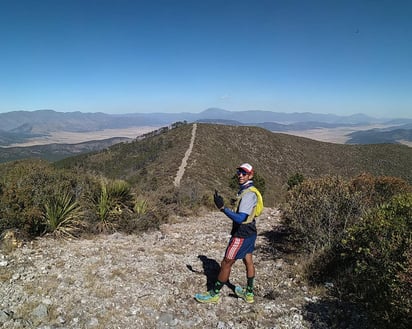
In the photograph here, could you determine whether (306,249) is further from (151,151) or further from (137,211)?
(151,151)

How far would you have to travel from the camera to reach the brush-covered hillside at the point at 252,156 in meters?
45.8

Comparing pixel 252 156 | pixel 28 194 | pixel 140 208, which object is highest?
pixel 28 194

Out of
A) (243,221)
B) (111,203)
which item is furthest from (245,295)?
(111,203)

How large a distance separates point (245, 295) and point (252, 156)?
170 ft

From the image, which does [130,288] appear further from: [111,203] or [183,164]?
[183,164]

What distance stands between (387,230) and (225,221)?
22.5 ft

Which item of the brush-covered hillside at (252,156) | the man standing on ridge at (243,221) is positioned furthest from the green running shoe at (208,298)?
the brush-covered hillside at (252,156)

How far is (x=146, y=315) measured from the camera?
13.8 feet

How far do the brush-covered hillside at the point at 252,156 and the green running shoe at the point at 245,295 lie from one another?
34219mm

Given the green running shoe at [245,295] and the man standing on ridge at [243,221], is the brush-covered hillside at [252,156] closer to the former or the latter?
the green running shoe at [245,295]

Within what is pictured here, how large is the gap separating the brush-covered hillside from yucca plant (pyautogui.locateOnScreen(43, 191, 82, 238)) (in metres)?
32.0

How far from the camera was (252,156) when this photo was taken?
55.8m

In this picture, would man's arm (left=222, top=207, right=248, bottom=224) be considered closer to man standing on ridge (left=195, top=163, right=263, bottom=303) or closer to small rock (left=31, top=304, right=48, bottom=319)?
man standing on ridge (left=195, top=163, right=263, bottom=303)

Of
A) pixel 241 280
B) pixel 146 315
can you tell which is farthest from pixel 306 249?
pixel 146 315
